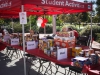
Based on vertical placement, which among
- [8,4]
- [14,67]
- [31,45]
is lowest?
[14,67]

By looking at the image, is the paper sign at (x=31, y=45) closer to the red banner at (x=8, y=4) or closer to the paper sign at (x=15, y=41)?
the paper sign at (x=15, y=41)

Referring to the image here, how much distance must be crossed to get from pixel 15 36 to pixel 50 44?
2.21 meters

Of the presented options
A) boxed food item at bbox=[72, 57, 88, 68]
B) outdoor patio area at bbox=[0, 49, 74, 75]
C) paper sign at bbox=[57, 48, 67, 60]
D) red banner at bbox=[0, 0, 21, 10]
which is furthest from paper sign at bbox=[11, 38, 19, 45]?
boxed food item at bbox=[72, 57, 88, 68]

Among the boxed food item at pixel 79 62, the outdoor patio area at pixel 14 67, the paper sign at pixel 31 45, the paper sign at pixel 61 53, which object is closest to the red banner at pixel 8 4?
the paper sign at pixel 31 45

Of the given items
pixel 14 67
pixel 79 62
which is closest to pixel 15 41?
pixel 14 67

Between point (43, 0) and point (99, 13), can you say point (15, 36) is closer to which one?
point (43, 0)

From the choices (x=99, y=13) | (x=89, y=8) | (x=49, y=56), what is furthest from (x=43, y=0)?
(x=99, y=13)

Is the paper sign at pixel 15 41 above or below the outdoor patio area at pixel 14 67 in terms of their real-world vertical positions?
above

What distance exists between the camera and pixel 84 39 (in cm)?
633

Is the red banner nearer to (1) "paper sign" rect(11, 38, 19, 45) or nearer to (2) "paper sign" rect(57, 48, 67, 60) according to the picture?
(1) "paper sign" rect(11, 38, 19, 45)

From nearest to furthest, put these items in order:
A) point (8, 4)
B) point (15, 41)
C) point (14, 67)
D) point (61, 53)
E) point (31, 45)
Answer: point (61, 53) < point (8, 4) < point (31, 45) < point (15, 41) < point (14, 67)

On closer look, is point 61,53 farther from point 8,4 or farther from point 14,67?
point 14,67

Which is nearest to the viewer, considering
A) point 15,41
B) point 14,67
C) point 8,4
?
point 8,4

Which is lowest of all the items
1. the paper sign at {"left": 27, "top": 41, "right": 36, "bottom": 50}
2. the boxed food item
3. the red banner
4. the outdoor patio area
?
the outdoor patio area
